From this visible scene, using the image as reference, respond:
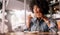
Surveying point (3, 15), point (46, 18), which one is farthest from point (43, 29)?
point (3, 15)

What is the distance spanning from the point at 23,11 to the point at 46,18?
20 centimetres

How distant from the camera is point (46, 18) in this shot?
1.00m

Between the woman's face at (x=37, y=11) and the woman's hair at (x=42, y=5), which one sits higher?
the woman's hair at (x=42, y=5)

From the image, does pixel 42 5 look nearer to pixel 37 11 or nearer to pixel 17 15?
pixel 37 11

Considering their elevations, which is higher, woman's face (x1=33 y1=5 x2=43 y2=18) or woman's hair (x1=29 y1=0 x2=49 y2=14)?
woman's hair (x1=29 y1=0 x2=49 y2=14)

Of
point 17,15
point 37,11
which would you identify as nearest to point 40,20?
point 37,11

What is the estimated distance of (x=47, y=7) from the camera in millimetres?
1010

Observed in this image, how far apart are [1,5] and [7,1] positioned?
0.06 m

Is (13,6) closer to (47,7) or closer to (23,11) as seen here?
(23,11)

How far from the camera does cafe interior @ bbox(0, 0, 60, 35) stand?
100cm

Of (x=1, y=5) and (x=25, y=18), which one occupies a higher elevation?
(x=1, y=5)

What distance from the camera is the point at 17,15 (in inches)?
40.1

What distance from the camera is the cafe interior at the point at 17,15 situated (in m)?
1.00

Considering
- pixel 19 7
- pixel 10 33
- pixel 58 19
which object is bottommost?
pixel 10 33
